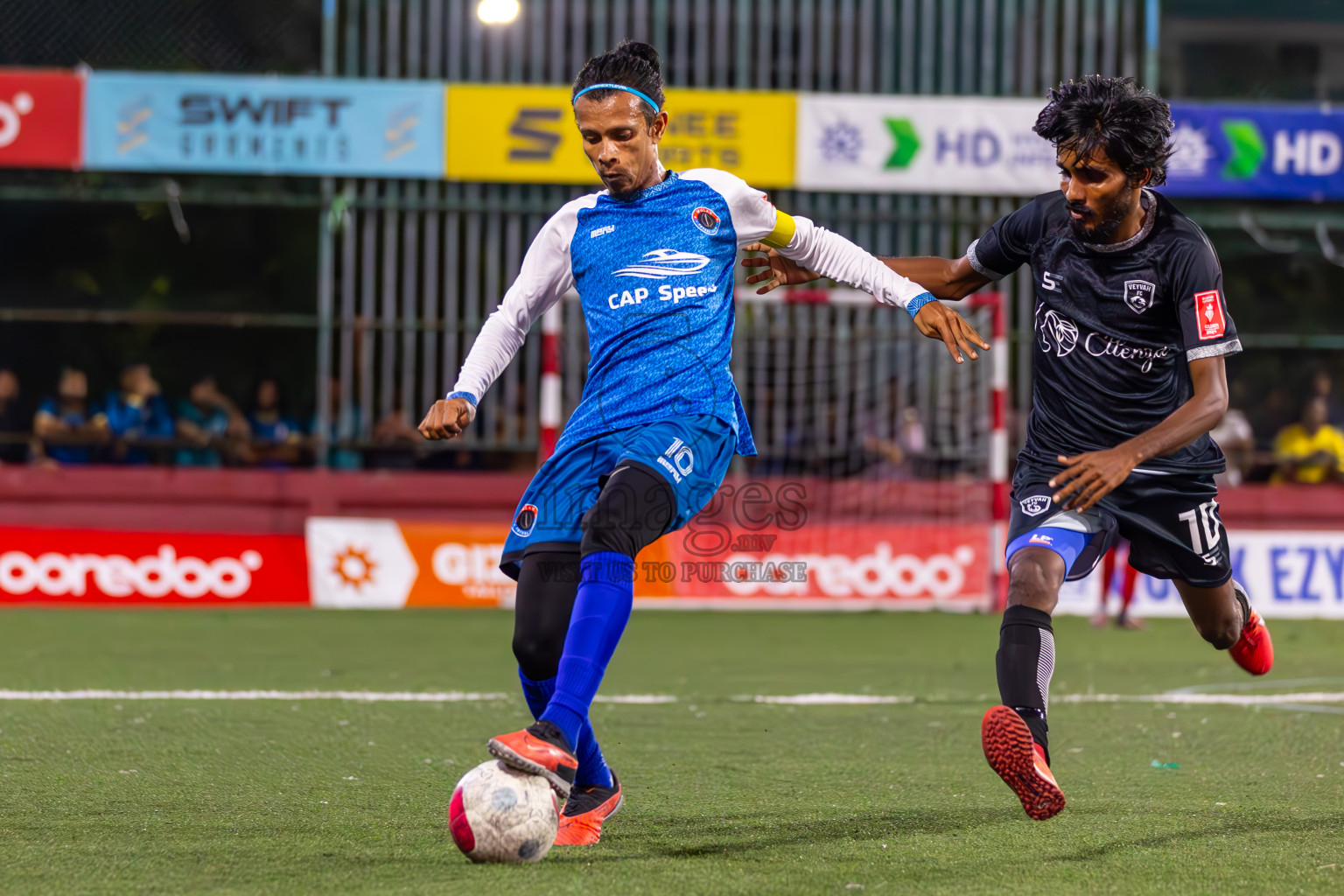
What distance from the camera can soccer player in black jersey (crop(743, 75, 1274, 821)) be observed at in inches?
171

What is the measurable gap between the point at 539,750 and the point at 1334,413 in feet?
42.7

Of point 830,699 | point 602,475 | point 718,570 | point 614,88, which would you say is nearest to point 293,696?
point 830,699

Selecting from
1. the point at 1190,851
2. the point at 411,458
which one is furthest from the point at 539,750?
the point at 411,458

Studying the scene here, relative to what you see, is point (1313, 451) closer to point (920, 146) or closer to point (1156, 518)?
point (920, 146)

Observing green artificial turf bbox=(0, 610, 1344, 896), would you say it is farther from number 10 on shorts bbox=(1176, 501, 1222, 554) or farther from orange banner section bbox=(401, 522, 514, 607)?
orange banner section bbox=(401, 522, 514, 607)

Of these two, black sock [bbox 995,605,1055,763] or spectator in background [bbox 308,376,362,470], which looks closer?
black sock [bbox 995,605,1055,763]

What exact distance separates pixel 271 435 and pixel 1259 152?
9271 millimetres

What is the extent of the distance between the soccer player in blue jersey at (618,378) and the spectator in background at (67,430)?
1004 cm

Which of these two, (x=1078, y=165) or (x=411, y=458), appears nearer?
(x=1078, y=165)

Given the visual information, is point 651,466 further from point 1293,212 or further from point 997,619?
point 1293,212

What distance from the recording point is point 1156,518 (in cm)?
474

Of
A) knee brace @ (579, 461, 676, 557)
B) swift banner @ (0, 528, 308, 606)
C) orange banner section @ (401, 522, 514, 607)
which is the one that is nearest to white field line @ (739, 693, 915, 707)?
knee brace @ (579, 461, 676, 557)

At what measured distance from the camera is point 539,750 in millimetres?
3707

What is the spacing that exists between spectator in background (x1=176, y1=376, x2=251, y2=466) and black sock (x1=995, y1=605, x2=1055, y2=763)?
34.7ft
